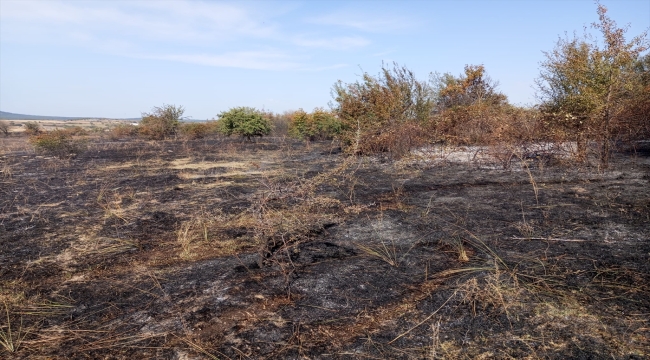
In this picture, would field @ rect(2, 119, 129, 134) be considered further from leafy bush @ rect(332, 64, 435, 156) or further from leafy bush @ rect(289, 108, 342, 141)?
leafy bush @ rect(332, 64, 435, 156)

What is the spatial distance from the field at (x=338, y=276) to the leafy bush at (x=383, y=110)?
257 inches

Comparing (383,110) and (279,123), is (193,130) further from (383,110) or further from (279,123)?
(383,110)

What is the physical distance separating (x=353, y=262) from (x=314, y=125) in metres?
17.4

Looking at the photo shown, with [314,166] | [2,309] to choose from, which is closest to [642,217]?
[2,309]

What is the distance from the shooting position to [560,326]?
9.32 ft

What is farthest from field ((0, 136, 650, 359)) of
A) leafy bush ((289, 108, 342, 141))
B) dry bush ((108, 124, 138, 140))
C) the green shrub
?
dry bush ((108, 124, 138, 140))

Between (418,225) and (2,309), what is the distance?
15.6 feet

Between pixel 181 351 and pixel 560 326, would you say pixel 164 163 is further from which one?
pixel 560 326

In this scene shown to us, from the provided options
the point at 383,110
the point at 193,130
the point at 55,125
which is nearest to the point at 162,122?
the point at 193,130

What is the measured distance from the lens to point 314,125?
21.2 meters

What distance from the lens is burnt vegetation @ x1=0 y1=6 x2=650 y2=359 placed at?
9.35ft

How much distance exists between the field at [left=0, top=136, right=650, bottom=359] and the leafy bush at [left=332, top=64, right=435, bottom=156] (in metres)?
6.52

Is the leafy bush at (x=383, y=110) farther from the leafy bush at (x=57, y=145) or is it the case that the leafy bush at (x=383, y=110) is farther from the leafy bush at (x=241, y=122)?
the leafy bush at (x=57, y=145)

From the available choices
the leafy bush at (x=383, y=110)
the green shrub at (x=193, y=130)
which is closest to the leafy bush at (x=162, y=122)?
the green shrub at (x=193, y=130)
